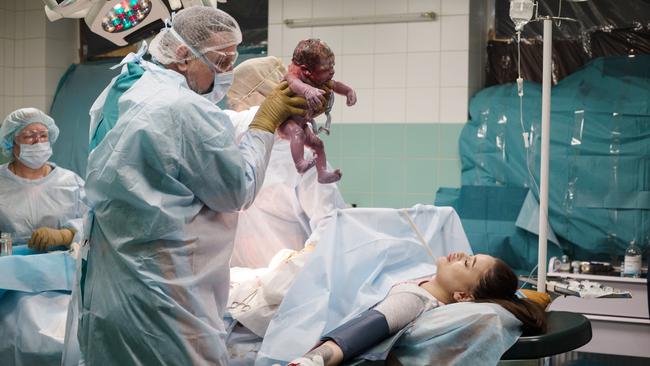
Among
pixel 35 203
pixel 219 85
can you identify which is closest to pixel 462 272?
pixel 219 85

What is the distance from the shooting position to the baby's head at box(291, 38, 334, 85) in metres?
2.61

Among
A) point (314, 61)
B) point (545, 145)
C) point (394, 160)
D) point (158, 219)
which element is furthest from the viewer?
point (394, 160)

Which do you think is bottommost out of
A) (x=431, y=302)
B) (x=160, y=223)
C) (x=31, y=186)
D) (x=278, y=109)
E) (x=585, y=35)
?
(x=431, y=302)

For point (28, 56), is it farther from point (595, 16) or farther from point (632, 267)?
point (632, 267)

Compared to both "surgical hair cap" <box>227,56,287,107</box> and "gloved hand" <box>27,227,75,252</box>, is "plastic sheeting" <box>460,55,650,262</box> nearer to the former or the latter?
"surgical hair cap" <box>227,56,287,107</box>

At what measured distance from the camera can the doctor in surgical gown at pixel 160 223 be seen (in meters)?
2.20

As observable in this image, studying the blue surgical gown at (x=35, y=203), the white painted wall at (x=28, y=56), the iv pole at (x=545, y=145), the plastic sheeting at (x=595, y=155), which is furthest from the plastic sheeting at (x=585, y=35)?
the white painted wall at (x=28, y=56)

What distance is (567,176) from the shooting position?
17.0ft

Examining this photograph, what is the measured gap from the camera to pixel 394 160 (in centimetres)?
597

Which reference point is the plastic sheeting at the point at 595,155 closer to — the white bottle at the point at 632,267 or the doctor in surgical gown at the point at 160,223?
the white bottle at the point at 632,267

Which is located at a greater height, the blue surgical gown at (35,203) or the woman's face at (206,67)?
the woman's face at (206,67)

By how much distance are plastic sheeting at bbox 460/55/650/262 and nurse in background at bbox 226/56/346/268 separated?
2.19 meters

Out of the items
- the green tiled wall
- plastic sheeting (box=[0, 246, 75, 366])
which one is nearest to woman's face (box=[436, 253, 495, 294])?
plastic sheeting (box=[0, 246, 75, 366])

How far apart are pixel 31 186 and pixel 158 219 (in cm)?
225
